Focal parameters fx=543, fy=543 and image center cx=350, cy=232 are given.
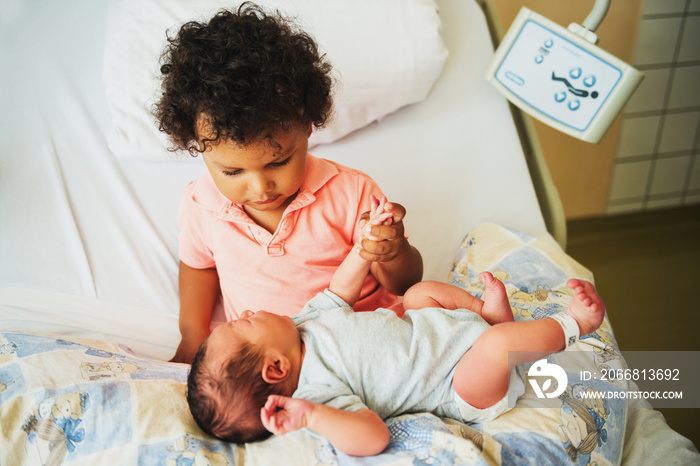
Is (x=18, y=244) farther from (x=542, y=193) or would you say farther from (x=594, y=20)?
(x=594, y=20)

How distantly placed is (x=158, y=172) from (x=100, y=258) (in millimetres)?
241

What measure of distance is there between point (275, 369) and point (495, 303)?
0.34m

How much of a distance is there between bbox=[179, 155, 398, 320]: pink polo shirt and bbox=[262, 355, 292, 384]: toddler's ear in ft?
0.68

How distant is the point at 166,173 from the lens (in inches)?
48.4

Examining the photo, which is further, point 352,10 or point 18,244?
point 352,10

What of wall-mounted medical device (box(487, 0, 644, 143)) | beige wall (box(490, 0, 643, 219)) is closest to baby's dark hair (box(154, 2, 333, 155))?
wall-mounted medical device (box(487, 0, 644, 143))

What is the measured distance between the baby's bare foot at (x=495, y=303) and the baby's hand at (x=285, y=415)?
0.32 metres

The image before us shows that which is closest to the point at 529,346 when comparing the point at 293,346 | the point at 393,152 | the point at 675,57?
the point at 293,346

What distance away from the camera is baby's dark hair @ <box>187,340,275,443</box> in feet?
2.30

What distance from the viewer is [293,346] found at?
2.55 feet

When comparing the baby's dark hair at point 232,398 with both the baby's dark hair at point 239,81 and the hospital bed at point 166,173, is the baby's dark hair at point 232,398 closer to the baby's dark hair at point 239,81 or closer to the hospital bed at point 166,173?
the hospital bed at point 166,173

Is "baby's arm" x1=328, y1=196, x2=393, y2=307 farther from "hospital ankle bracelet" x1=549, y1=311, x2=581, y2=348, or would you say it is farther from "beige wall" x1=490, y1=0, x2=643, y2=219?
"beige wall" x1=490, y1=0, x2=643, y2=219

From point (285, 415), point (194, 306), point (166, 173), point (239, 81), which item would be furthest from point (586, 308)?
point (166, 173)

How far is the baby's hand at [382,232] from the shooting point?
31.1 inches
